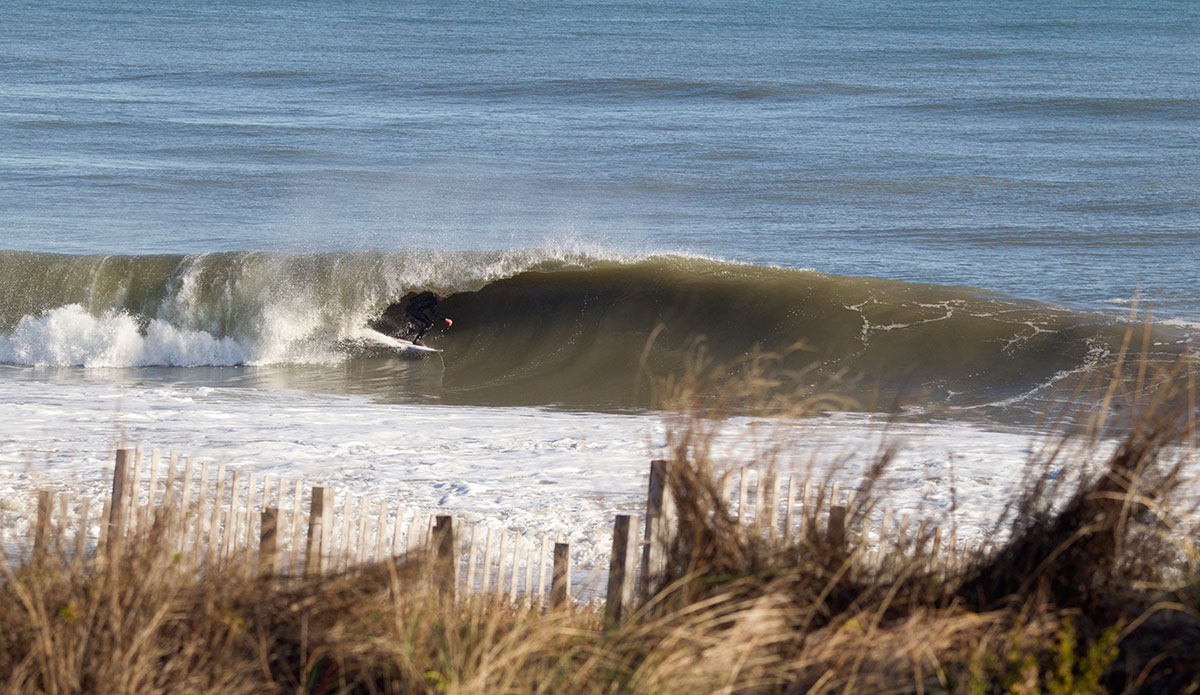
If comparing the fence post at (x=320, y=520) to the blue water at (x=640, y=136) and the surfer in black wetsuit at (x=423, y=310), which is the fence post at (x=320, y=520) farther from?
the blue water at (x=640, y=136)

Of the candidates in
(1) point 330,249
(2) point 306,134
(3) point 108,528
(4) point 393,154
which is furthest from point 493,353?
(2) point 306,134

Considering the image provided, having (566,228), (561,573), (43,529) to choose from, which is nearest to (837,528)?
(561,573)

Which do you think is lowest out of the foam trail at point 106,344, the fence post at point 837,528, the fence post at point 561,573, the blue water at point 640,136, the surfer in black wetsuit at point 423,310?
the fence post at point 561,573

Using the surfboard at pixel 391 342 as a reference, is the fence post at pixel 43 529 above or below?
below

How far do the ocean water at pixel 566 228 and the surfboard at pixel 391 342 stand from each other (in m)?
0.38

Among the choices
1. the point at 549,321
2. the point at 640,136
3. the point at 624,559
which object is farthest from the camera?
the point at 640,136

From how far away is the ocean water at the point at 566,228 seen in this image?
13.8m

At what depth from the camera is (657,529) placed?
15.4 ft

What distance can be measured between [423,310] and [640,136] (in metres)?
27.8

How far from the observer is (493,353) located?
17172 mm

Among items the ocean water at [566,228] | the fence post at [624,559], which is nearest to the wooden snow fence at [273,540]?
the fence post at [624,559]

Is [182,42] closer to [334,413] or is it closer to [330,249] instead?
[330,249]

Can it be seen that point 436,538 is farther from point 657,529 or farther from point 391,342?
point 391,342

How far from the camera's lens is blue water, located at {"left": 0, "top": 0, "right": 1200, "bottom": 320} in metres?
26.8
